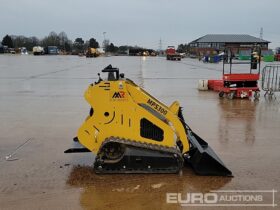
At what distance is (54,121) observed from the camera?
9867 millimetres

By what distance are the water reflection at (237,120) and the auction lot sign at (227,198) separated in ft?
8.97

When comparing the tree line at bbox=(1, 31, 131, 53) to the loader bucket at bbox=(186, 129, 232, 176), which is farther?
the tree line at bbox=(1, 31, 131, 53)

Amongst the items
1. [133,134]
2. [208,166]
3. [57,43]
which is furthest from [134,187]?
[57,43]

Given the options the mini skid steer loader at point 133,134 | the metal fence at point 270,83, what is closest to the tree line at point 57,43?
the metal fence at point 270,83

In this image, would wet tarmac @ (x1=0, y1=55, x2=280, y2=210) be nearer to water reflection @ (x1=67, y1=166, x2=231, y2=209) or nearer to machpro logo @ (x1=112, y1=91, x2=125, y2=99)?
water reflection @ (x1=67, y1=166, x2=231, y2=209)

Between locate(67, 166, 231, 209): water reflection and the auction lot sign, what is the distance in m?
0.12

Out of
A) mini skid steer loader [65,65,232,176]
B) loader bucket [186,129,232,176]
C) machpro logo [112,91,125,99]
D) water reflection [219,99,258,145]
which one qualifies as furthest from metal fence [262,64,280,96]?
machpro logo [112,91,125,99]

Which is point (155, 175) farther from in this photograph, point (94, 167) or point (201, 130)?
point (201, 130)

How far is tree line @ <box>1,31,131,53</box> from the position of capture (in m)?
146

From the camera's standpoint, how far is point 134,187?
5.36 meters

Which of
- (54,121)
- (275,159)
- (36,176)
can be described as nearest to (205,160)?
(275,159)

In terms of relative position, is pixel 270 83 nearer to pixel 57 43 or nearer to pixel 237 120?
pixel 237 120

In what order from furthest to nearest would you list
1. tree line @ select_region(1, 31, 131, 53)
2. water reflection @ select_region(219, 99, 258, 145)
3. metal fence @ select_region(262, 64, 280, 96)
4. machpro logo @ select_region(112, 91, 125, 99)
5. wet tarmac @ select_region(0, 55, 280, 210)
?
tree line @ select_region(1, 31, 131, 53) < metal fence @ select_region(262, 64, 280, 96) < water reflection @ select_region(219, 99, 258, 145) < machpro logo @ select_region(112, 91, 125, 99) < wet tarmac @ select_region(0, 55, 280, 210)

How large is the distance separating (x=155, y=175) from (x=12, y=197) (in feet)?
6.77
